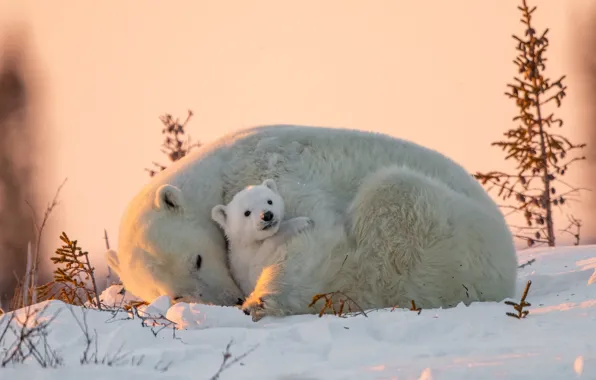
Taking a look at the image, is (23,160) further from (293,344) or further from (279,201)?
(293,344)

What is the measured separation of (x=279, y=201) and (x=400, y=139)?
4.70ft

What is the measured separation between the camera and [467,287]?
710 centimetres

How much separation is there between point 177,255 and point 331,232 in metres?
1.09

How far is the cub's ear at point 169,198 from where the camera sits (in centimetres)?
733

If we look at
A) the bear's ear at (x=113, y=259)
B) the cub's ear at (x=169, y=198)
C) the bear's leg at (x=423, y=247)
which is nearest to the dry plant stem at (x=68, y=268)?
the bear's ear at (x=113, y=259)

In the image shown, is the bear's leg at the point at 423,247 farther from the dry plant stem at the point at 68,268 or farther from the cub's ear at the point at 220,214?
the dry plant stem at the point at 68,268

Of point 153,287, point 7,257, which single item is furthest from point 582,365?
point 7,257

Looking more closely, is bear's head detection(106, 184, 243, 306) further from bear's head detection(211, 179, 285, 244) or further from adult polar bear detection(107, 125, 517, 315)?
bear's head detection(211, 179, 285, 244)

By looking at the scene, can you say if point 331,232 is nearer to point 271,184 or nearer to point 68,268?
point 271,184

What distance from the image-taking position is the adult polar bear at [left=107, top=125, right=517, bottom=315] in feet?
23.1

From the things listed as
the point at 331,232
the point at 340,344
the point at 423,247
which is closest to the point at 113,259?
the point at 331,232

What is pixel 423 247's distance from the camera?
714 centimetres

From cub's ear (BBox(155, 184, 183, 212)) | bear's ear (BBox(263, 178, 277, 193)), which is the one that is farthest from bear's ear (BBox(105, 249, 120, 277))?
bear's ear (BBox(263, 178, 277, 193))

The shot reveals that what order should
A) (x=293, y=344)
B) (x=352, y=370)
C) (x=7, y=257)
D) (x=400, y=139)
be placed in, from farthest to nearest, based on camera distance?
(x=7, y=257) → (x=400, y=139) → (x=293, y=344) → (x=352, y=370)
